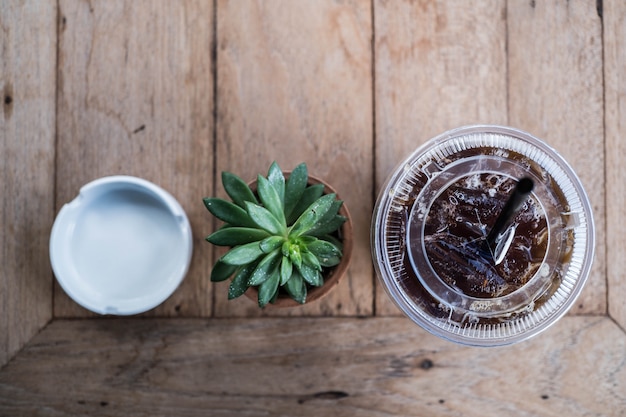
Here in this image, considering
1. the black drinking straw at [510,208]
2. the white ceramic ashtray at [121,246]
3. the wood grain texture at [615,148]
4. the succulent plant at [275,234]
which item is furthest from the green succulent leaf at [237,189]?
the wood grain texture at [615,148]

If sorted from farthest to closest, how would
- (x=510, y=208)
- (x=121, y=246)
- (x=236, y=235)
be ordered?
(x=121, y=246) < (x=236, y=235) < (x=510, y=208)

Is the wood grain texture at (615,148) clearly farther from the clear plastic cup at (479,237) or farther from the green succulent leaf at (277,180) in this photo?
the green succulent leaf at (277,180)

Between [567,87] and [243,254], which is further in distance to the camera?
[567,87]

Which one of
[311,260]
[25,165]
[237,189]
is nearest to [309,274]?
[311,260]

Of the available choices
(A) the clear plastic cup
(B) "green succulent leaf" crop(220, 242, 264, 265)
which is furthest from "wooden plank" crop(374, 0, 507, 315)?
(B) "green succulent leaf" crop(220, 242, 264, 265)

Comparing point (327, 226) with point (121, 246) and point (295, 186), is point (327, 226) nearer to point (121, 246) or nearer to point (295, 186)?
point (295, 186)
